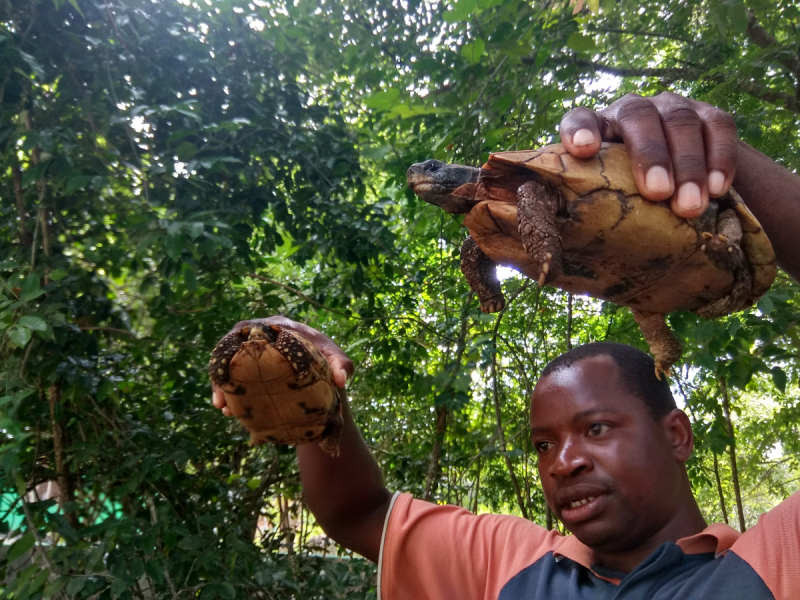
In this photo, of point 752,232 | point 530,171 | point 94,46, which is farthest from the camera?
point 94,46

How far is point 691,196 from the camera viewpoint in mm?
1057

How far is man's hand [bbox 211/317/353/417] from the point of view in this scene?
1530 mm

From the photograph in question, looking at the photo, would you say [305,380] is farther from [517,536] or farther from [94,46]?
[94,46]

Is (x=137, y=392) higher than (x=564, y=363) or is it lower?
higher

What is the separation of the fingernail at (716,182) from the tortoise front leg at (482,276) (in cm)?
70

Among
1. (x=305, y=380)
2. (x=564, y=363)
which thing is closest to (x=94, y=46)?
(x=305, y=380)

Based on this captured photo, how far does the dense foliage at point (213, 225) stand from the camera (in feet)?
7.99

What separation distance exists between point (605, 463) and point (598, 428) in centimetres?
9

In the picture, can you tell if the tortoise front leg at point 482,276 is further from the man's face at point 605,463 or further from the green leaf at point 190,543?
the green leaf at point 190,543

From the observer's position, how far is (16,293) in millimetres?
2502

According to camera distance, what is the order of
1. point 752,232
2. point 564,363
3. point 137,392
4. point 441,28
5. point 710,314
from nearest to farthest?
point 752,232 → point 710,314 → point 564,363 → point 137,392 → point 441,28

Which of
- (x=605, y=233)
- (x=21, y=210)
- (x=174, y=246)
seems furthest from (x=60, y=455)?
(x=605, y=233)

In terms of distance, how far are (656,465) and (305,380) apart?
0.95 m

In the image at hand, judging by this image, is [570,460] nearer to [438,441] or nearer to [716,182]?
[716,182]
